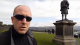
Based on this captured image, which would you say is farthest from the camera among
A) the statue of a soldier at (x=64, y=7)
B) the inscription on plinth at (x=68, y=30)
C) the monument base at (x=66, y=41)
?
the statue of a soldier at (x=64, y=7)

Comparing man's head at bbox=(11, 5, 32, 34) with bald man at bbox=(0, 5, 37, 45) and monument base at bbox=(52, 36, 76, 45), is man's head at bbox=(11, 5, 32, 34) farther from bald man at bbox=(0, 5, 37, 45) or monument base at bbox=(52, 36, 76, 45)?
monument base at bbox=(52, 36, 76, 45)

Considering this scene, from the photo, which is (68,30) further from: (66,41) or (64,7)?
(64,7)

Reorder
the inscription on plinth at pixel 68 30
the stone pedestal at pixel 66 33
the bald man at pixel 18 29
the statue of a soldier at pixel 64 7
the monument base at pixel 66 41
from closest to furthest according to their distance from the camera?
the bald man at pixel 18 29
the monument base at pixel 66 41
the stone pedestal at pixel 66 33
the inscription on plinth at pixel 68 30
the statue of a soldier at pixel 64 7

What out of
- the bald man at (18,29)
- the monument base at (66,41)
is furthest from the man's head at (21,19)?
the monument base at (66,41)

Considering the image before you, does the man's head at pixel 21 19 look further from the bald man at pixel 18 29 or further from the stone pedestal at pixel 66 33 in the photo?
the stone pedestal at pixel 66 33

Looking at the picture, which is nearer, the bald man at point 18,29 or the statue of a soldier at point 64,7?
the bald man at point 18,29

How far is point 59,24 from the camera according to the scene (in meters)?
8.07

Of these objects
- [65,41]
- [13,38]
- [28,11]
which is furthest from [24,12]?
[65,41]

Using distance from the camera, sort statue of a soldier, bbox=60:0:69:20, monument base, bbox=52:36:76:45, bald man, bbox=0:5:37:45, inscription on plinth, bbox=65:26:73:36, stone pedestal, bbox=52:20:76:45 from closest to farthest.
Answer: bald man, bbox=0:5:37:45 < monument base, bbox=52:36:76:45 < stone pedestal, bbox=52:20:76:45 < inscription on plinth, bbox=65:26:73:36 < statue of a soldier, bbox=60:0:69:20

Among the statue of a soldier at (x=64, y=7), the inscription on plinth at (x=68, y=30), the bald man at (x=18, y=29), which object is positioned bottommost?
the inscription on plinth at (x=68, y=30)

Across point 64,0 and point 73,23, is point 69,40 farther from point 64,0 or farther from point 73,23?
point 64,0

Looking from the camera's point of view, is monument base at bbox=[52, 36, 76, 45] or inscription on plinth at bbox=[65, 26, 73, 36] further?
inscription on plinth at bbox=[65, 26, 73, 36]

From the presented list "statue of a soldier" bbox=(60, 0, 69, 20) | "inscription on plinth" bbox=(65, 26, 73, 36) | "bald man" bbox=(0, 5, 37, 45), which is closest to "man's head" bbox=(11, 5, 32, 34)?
"bald man" bbox=(0, 5, 37, 45)

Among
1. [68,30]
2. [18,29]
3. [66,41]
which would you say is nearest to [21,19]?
[18,29]
